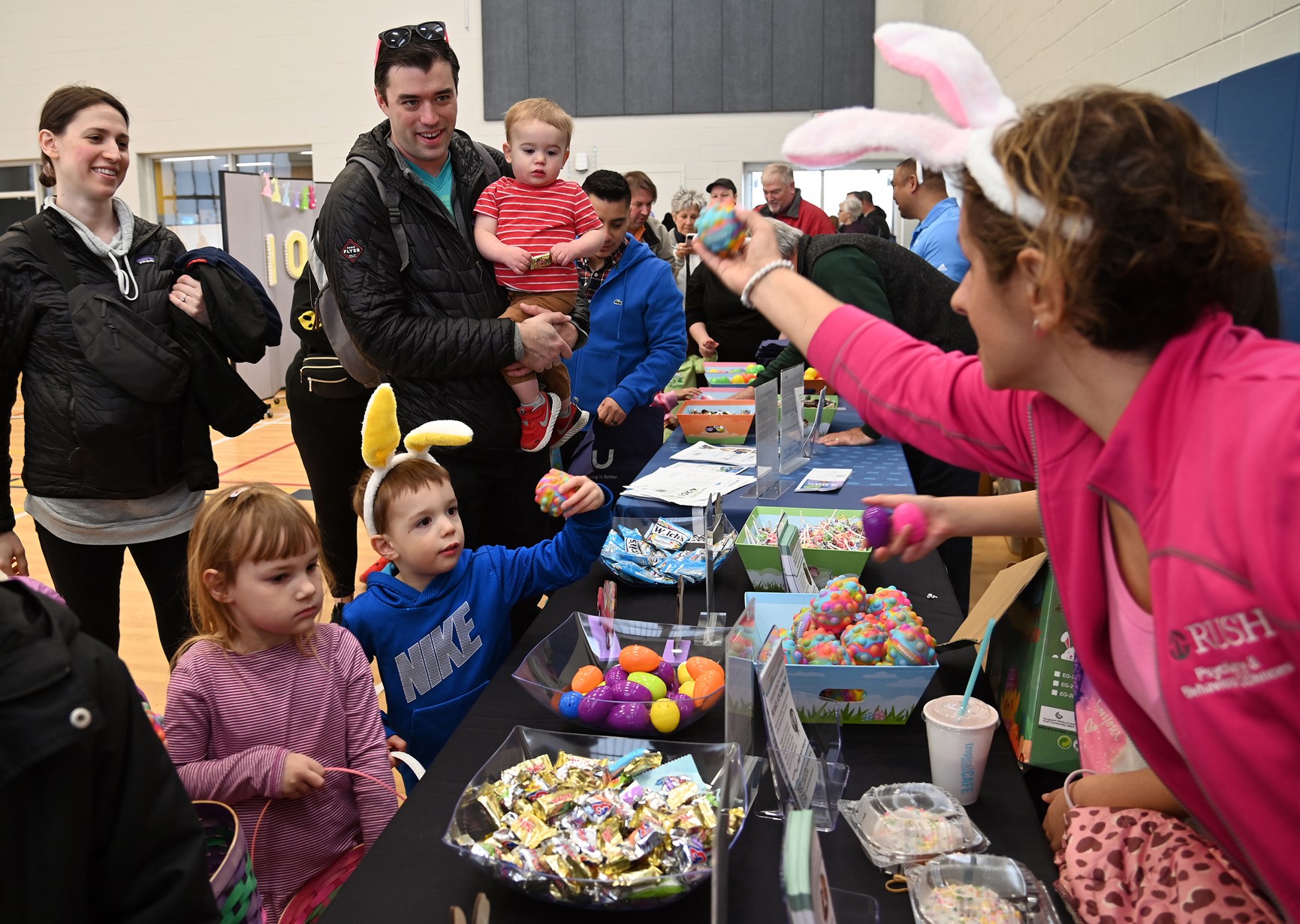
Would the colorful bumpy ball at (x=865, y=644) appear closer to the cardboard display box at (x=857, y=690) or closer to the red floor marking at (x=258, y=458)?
the cardboard display box at (x=857, y=690)

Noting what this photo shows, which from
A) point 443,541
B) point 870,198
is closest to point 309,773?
point 443,541

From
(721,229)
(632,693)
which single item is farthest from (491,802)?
(721,229)

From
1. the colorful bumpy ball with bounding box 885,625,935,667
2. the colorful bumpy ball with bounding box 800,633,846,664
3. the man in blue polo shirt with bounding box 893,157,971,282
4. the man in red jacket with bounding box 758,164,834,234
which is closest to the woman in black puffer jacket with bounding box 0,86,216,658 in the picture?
the colorful bumpy ball with bounding box 800,633,846,664

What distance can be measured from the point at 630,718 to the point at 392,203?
1360 mm

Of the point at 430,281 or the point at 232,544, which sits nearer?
the point at 232,544

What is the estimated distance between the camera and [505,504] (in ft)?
8.05

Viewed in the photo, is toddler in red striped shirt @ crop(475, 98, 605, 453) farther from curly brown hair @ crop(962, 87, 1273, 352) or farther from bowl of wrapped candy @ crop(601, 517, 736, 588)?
curly brown hair @ crop(962, 87, 1273, 352)

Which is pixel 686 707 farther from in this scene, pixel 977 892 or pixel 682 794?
pixel 977 892

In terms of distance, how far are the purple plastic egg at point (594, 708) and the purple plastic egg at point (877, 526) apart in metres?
0.41

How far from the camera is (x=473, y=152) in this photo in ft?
8.15

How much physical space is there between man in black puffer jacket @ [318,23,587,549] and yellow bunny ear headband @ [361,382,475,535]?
37 centimetres

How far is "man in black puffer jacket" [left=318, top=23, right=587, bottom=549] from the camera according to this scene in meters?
2.16

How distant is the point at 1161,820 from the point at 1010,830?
0.53ft

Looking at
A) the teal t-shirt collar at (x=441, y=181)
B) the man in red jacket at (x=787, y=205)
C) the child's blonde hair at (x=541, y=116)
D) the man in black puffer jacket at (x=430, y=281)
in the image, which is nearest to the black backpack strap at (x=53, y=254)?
the man in black puffer jacket at (x=430, y=281)
